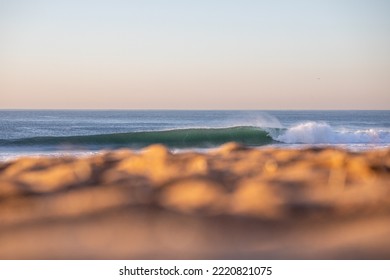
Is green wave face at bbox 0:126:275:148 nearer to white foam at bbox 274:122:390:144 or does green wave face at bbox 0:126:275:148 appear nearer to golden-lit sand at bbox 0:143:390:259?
white foam at bbox 274:122:390:144

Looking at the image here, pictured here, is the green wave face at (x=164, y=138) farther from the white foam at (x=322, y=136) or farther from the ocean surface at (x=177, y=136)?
the white foam at (x=322, y=136)

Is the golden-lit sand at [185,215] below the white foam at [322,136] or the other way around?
below

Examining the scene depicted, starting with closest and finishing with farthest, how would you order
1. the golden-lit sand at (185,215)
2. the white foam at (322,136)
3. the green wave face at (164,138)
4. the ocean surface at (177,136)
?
the golden-lit sand at (185,215) < the ocean surface at (177,136) < the green wave face at (164,138) < the white foam at (322,136)

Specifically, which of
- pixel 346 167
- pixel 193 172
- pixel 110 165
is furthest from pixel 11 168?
pixel 346 167

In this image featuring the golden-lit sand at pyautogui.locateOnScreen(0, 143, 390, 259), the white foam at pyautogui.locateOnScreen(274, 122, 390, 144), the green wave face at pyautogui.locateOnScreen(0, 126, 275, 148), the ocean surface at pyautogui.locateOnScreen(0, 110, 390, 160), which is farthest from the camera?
the white foam at pyautogui.locateOnScreen(274, 122, 390, 144)

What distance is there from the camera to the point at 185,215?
779mm

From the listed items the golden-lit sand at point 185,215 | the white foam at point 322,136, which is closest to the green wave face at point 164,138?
the white foam at point 322,136

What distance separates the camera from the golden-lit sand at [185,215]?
0.78m

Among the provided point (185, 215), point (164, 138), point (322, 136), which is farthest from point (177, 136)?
point (185, 215)

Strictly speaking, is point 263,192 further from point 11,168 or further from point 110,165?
point 11,168

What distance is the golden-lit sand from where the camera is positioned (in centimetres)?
78

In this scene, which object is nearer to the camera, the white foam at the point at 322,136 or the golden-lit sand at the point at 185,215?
the golden-lit sand at the point at 185,215

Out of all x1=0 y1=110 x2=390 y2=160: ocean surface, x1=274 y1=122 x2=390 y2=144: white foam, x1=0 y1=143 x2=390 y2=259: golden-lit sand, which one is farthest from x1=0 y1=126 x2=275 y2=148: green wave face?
x1=0 y1=143 x2=390 y2=259: golden-lit sand

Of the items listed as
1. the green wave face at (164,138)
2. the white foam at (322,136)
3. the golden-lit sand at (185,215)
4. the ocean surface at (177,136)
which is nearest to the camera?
the golden-lit sand at (185,215)
